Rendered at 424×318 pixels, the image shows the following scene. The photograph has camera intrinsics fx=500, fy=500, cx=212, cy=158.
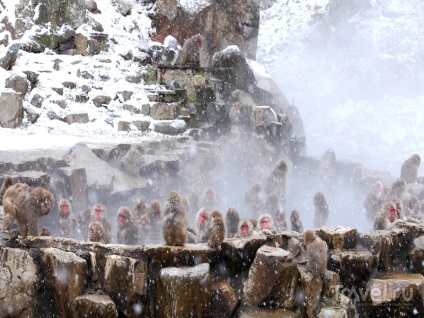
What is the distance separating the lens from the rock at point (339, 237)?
513 cm

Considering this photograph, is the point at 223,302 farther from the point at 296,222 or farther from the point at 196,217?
the point at 296,222

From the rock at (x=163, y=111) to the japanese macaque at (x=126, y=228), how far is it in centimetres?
457

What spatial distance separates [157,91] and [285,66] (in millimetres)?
16465

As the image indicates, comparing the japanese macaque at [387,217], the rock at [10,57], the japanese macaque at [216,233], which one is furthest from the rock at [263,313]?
the rock at [10,57]

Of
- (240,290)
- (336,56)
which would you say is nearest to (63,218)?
(240,290)

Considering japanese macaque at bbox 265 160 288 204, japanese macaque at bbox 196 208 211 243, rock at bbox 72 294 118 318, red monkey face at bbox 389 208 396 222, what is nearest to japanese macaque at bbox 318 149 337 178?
japanese macaque at bbox 265 160 288 204

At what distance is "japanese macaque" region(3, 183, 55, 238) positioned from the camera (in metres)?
4.91

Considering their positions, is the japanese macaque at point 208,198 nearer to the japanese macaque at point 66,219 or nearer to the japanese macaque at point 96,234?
the japanese macaque at point 66,219

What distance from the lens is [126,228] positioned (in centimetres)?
595

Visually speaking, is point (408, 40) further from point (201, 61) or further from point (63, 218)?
point (63, 218)

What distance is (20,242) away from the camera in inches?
191

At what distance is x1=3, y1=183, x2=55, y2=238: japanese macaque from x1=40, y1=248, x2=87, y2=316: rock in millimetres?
390

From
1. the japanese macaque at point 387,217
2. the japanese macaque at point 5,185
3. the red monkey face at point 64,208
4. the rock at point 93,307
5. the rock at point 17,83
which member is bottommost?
the rock at point 93,307

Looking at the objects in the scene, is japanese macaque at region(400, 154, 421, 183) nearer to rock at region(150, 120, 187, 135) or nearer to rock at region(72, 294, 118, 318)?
rock at region(150, 120, 187, 135)
